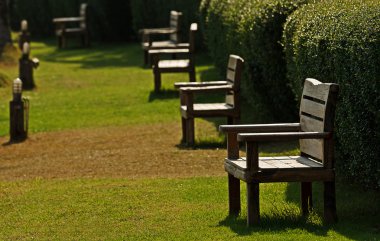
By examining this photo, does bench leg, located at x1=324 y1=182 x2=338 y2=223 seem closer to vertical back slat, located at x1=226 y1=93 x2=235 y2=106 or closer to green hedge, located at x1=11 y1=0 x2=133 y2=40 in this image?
vertical back slat, located at x1=226 y1=93 x2=235 y2=106

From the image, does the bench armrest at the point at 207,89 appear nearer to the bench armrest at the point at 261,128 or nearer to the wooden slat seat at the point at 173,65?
the bench armrest at the point at 261,128

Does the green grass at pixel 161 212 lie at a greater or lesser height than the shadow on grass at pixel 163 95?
lesser

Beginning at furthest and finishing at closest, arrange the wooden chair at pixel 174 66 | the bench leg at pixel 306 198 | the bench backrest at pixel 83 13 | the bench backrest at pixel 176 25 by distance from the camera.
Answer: the bench backrest at pixel 83 13
the bench backrest at pixel 176 25
the wooden chair at pixel 174 66
the bench leg at pixel 306 198

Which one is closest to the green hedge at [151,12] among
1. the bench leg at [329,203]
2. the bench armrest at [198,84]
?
the bench armrest at [198,84]

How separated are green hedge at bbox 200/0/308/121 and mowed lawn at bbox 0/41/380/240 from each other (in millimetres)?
769

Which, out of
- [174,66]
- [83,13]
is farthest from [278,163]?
[83,13]

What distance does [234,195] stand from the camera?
32.9 feet

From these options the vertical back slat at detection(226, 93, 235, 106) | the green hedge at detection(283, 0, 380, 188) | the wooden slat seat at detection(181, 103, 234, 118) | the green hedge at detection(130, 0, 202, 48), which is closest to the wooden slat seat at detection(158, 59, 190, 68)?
the vertical back slat at detection(226, 93, 235, 106)

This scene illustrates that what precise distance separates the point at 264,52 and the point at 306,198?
18.3 ft

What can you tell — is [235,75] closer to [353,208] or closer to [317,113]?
[353,208]

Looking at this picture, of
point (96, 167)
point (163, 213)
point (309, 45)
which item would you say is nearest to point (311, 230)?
point (163, 213)

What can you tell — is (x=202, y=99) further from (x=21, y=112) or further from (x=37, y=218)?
(x=37, y=218)

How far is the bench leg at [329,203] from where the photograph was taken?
936 centimetres

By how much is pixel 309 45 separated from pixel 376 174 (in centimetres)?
196
